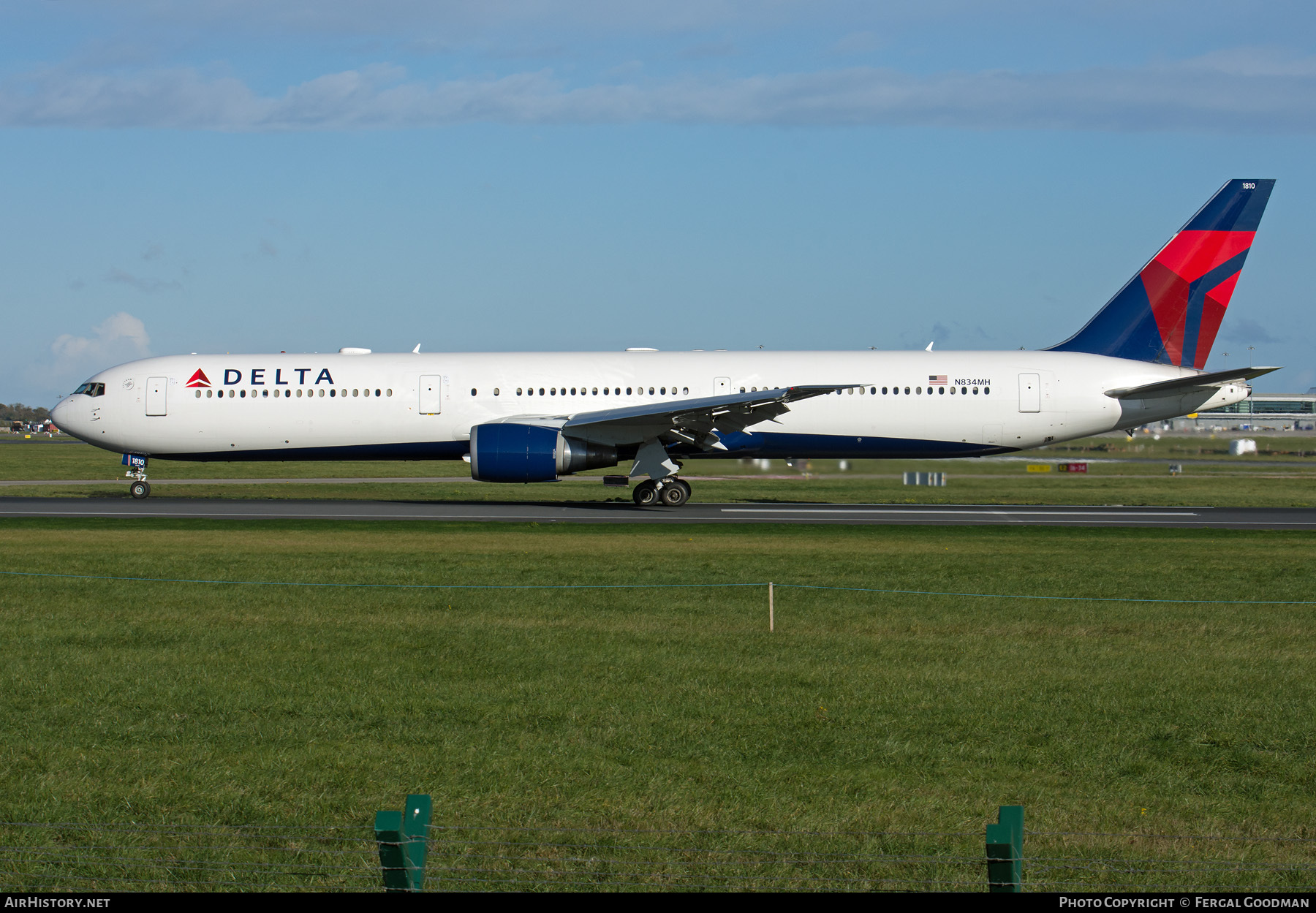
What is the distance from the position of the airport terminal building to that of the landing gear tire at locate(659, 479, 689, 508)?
89.3m

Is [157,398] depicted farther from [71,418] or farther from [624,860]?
[624,860]

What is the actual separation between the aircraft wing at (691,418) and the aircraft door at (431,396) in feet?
12.4

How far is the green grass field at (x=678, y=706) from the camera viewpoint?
7195mm

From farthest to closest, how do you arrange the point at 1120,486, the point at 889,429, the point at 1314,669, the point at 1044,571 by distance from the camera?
1. the point at 1120,486
2. the point at 889,429
3. the point at 1044,571
4. the point at 1314,669

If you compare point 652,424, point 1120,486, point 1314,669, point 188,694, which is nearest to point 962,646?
point 1314,669

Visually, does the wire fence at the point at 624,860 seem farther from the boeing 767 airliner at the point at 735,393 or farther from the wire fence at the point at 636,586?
the boeing 767 airliner at the point at 735,393

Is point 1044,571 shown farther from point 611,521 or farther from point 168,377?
point 168,377

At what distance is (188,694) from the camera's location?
1016 cm

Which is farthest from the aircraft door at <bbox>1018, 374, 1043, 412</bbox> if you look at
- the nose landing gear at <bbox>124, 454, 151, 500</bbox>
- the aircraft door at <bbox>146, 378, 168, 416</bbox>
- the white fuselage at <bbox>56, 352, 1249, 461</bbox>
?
the nose landing gear at <bbox>124, 454, 151, 500</bbox>

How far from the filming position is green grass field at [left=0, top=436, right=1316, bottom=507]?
35844 millimetres

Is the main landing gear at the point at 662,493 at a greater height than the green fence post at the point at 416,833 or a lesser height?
greater

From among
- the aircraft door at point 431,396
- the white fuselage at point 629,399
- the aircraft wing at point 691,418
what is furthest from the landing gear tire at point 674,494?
the aircraft door at point 431,396

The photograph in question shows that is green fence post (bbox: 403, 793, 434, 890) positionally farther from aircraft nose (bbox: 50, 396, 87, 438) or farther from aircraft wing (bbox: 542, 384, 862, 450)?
aircraft nose (bbox: 50, 396, 87, 438)
